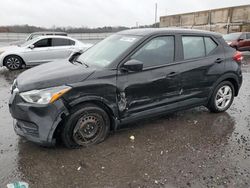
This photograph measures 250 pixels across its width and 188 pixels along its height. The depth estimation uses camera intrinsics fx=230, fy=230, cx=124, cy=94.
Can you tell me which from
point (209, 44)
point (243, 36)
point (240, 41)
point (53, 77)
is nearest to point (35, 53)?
point (53, 77)

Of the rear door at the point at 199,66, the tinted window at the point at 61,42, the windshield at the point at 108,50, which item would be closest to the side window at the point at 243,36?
the tinted window at the point at 61,42

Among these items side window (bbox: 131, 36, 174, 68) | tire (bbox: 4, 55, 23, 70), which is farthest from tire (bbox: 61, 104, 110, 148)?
tire (bbox: 4, 55, 23, 70)

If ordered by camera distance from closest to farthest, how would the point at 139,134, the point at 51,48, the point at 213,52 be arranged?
the point at 139,134, the point at 213,52, the point at 51,48

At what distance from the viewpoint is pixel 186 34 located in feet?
14.0

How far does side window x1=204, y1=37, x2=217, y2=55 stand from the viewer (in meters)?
4.50

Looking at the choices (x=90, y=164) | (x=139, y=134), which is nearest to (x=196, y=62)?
(x=139, y=134)

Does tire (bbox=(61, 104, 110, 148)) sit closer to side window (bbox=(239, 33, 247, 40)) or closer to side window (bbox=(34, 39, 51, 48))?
side window (bbox=(34, 39, 51, 48))

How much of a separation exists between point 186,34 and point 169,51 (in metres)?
0.55

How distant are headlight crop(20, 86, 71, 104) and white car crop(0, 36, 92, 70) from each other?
23.3 ft

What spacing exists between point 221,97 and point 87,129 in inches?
117

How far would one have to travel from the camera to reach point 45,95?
122 inches

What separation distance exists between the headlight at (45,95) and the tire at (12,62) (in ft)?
23.8

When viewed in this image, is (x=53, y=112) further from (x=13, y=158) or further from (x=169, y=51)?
(x=169, y=51)

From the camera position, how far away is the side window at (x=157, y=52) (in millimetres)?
3775
